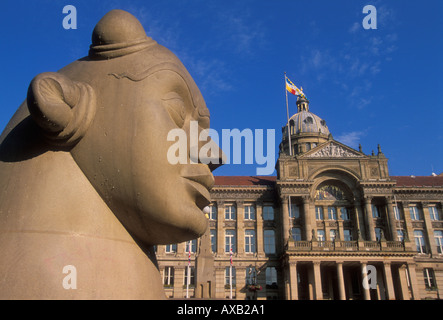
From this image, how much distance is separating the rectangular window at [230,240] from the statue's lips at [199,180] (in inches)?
1215

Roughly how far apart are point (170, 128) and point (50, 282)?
1.06m

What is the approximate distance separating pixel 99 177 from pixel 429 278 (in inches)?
1437

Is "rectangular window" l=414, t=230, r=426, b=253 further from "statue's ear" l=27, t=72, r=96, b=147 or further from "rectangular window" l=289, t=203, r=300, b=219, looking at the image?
"statue's ear" l=27, t=72, r=96, b=147

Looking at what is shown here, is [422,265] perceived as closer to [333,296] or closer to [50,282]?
[333,296]

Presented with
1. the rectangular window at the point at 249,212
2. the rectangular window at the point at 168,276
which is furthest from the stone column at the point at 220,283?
the rectangular window at the point at 249,212

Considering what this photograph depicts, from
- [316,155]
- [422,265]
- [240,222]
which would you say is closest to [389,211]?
[422,265]

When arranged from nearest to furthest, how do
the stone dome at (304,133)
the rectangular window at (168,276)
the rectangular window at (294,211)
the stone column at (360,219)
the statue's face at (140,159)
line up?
the statue's face at (140,159) → the stone column at (360,219) → the rectangular window at (168,276) → the rectangular window at (294,211) → the stone dome at (304,133)

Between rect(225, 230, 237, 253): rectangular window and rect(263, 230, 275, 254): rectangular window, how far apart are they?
2.83m

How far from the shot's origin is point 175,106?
7.57 feet

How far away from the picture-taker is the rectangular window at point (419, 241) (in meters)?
32.3

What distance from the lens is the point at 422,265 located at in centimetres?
3147

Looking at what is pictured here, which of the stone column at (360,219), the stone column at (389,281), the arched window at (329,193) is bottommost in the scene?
the stone column at (389,281)

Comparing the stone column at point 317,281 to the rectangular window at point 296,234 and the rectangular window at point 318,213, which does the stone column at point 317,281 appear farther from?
the rectangular window at point 318,213

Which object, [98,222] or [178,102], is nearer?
[98,222]
